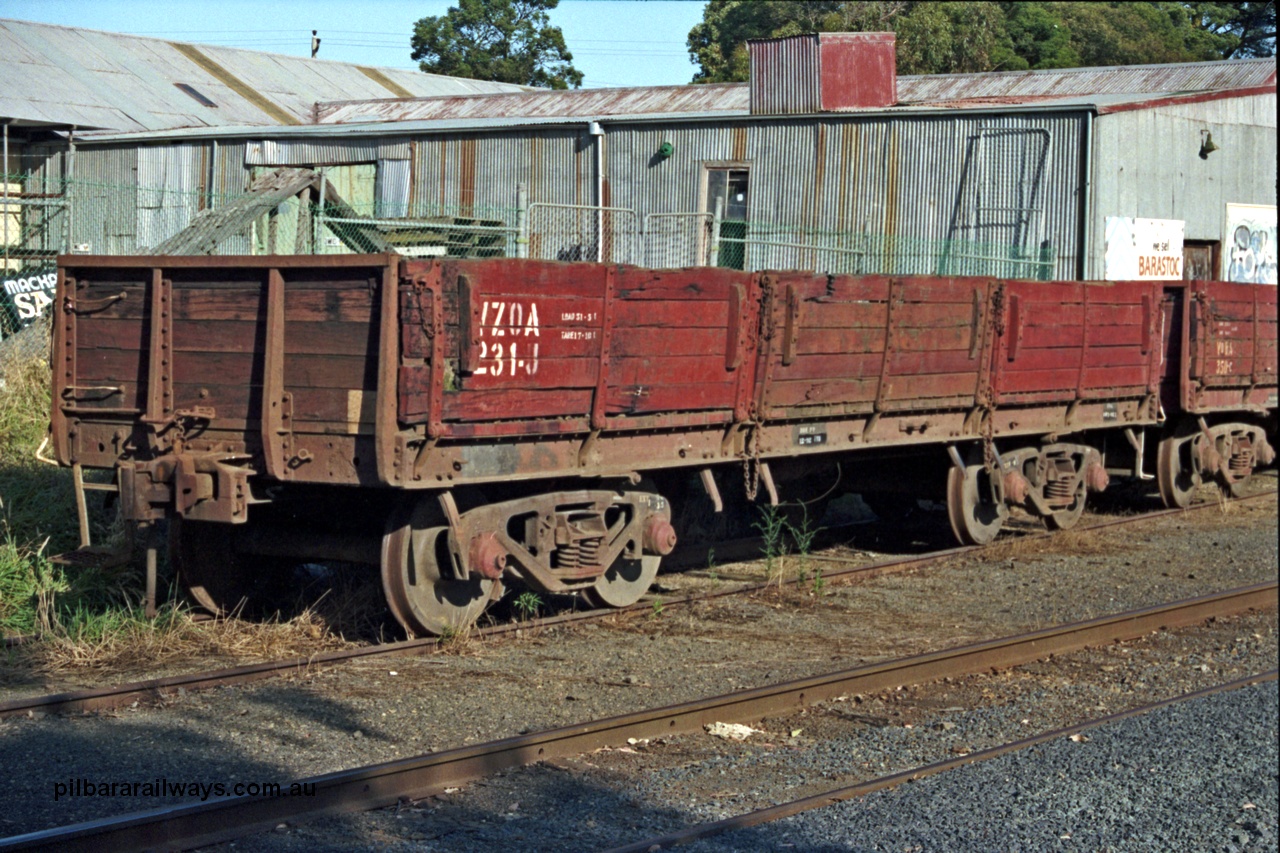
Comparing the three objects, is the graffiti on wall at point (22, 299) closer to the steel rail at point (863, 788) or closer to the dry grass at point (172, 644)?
the dry grass at point (172, 644)

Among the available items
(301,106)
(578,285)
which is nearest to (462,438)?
(578,285)

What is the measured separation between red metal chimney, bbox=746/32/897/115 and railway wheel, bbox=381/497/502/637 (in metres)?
17.5

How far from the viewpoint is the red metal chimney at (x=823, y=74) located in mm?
24016

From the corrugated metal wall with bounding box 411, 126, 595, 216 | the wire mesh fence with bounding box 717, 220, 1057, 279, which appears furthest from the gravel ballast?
the corrugated metal wall with bounding box 411, 126, 595, 216

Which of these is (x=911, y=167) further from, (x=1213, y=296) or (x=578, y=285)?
(x=578, y=285)

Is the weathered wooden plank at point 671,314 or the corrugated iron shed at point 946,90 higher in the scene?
the corrugated iron shed at point 946,90

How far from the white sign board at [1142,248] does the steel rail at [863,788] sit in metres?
15.7

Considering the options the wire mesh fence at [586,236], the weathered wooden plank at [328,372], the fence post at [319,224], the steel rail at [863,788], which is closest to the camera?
the steel rail at [863,788]

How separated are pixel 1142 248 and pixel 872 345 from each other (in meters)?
14.2

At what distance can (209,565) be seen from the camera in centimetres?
868

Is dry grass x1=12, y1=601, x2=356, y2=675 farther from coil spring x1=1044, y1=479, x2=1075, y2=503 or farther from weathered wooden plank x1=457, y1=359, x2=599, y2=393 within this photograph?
coil spring x1=1044, y1=479, x2=1075, y2=503

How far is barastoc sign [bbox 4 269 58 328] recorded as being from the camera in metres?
15.3

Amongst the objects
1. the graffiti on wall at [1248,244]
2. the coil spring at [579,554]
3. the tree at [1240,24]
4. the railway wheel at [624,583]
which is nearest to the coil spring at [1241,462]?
the railway wheel at [624,583]

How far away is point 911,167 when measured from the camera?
23203mm
